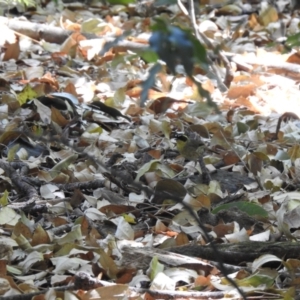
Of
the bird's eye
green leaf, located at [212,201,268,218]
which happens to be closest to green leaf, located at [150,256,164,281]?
green leaf, located at [212,201,268,218]

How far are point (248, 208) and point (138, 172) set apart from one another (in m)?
0.50

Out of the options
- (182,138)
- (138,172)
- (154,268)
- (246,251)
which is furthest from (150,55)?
(182,138)

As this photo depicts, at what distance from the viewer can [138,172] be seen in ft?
8.60

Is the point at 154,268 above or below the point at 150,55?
below

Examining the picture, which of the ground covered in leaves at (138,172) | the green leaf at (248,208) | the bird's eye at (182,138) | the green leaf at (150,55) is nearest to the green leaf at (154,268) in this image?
the ground covered in leaves at (138,172)

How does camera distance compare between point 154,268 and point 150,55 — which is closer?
point 150,55

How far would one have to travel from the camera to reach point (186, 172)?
8.95 ft

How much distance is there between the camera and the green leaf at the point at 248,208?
2.25 m

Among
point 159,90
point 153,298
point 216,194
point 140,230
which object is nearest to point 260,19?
point 159,90

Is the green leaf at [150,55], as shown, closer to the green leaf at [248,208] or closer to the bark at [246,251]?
the bark at [246,251]

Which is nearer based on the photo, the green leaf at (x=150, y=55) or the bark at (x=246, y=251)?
the green leaf at (x=150, y=55)

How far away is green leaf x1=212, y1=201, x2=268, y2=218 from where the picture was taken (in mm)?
2252

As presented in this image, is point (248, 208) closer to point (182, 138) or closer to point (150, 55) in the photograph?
point (182, 138)

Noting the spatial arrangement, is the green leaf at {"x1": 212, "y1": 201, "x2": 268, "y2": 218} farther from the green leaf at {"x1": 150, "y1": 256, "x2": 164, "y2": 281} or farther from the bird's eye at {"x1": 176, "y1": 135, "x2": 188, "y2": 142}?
the bird's eye at {"x1": 176, "y1": 135, "x2": 188, "y2": 142}
